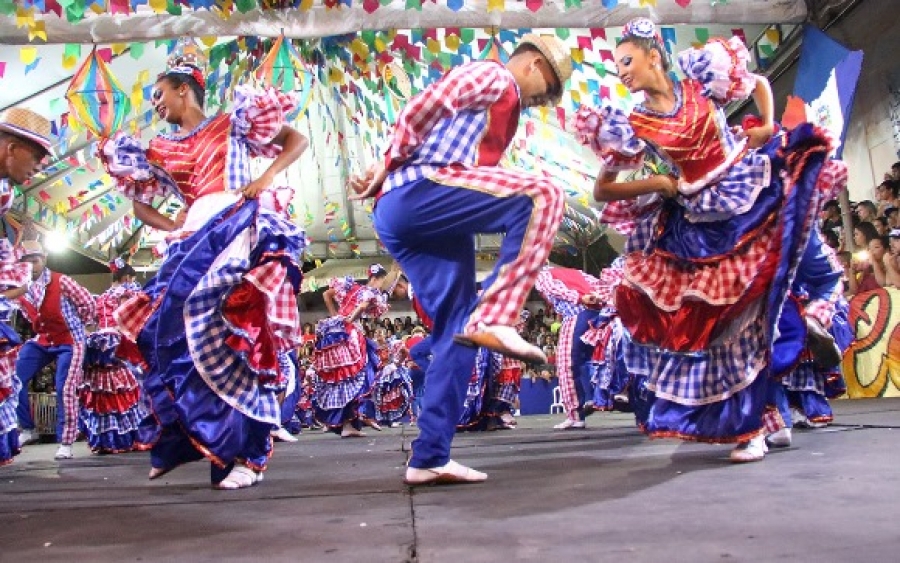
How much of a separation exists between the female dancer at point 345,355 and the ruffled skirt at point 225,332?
14.4ft

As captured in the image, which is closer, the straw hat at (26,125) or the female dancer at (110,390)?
the straw hat at (26,125)

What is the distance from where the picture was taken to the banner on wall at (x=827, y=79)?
6.69m

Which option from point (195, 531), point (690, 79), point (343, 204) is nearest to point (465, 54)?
point (690, 79)

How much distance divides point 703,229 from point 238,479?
1.72m

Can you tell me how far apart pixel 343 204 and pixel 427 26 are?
881 cm

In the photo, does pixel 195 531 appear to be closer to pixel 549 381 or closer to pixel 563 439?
pixel 563 439

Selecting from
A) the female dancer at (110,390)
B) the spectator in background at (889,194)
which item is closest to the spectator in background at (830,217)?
the spectator in background at (889,194)

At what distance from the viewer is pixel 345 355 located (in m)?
7.42

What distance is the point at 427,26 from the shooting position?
24.2 feet

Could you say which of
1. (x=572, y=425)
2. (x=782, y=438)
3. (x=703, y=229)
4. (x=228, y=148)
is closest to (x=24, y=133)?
(x=228, y=148)

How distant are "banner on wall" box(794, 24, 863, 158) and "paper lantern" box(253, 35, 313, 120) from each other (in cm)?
454

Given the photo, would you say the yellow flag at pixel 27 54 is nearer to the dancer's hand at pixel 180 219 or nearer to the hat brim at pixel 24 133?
the hat brim at pixel 24 133

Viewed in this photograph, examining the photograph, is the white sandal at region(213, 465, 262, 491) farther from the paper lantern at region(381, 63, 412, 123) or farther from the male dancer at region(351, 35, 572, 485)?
the paper lantern at region(381, 63, 412, 123)

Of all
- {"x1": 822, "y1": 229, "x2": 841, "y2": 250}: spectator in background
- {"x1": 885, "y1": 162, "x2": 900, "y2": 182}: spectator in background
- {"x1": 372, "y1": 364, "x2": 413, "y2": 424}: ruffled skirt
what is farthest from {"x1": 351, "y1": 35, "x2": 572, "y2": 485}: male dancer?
{"x1": 372, "y1": 364, "x2": 413, "y2": 424}: ruffled skirt
